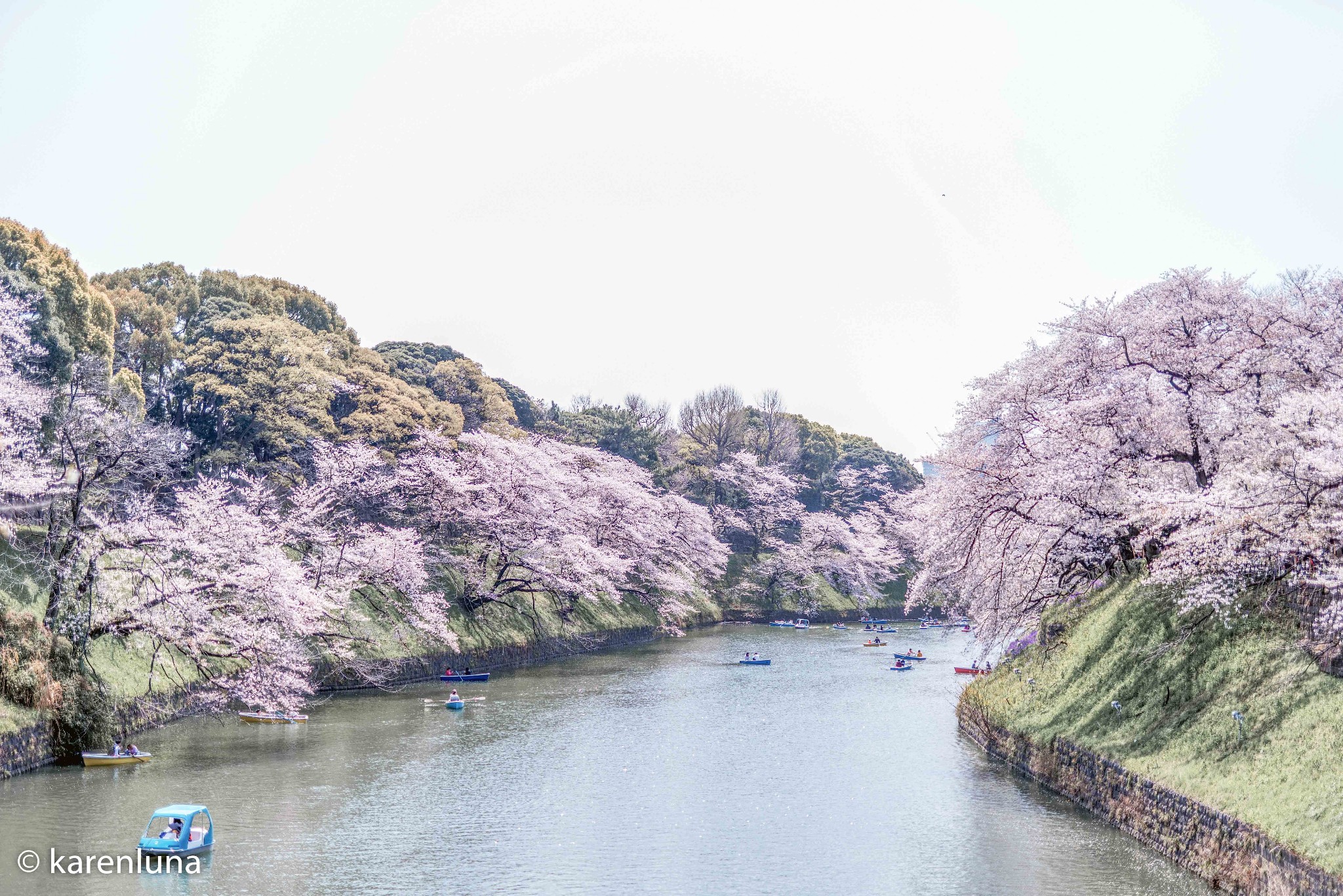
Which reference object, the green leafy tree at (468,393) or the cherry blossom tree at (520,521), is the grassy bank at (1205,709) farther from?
the green leafy tree at (468,393)

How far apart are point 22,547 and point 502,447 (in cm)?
2755

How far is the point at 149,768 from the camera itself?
26.1 metres

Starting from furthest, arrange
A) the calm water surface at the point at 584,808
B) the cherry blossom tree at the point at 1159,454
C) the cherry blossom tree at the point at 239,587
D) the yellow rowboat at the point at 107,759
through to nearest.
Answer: the cherry blossom tree at the point at 239,587 < the yellow rowboat at the point at 107,759 < the calm water surface at the point at 584,808 < the cherry blossom tree at the point at 1159,454

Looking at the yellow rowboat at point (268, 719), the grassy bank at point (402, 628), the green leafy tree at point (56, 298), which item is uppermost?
the green leafy tree at point (56, 298)

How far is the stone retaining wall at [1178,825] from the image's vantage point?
48.4 feet

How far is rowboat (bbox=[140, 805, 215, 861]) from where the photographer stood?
1916cm

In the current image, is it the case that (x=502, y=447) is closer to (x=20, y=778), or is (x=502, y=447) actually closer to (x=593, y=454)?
(x=593, y=454)

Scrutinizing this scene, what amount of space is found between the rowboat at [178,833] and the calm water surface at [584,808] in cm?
51

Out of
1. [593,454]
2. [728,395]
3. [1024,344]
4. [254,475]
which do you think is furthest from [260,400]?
[728,395]

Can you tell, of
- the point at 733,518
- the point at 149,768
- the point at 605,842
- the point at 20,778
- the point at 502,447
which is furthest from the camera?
the point at 733,518

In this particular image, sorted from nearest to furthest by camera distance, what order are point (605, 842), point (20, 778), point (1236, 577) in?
1. point (1236, 577)
2. point (605, 842)
3. point (20, 778)

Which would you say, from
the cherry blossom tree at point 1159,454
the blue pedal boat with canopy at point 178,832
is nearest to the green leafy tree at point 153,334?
the blue pedal boat with canopy at point 178,832

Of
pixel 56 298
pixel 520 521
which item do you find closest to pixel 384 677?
pixel 520 521

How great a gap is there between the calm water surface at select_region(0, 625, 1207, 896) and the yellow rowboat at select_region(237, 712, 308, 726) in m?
0.34
